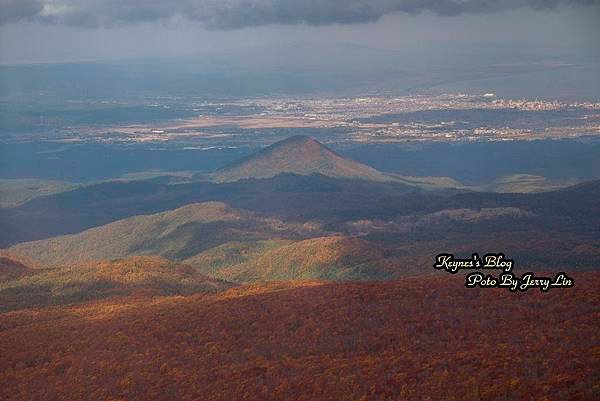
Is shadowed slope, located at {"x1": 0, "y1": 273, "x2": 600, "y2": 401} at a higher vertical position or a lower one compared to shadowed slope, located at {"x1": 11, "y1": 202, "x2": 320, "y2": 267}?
higher

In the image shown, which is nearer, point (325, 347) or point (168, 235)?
point (325, 347)

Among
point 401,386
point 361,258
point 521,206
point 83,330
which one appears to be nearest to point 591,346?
point 401,386

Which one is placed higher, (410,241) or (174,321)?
(174,321)

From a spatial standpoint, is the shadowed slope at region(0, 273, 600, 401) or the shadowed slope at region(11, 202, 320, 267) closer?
the shadowed slope at region(0, 273, 600, 401)

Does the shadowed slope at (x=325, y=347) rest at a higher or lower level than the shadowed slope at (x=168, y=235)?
higher

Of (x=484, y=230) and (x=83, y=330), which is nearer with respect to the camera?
(x=83, y=330)

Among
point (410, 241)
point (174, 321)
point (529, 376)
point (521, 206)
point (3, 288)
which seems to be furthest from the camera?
point (521, 206)

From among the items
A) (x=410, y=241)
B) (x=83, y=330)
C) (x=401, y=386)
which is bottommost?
(x=410, y=241)

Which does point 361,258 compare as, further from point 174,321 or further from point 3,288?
point 174,321

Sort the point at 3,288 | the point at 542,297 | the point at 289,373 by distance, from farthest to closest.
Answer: the point at 3,288 → the point at 542,297 → the point at 289,373

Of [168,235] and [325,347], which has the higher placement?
[325,347]

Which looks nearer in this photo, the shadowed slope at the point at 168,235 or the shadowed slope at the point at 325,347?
the shadowed slope at the point at 325,347
